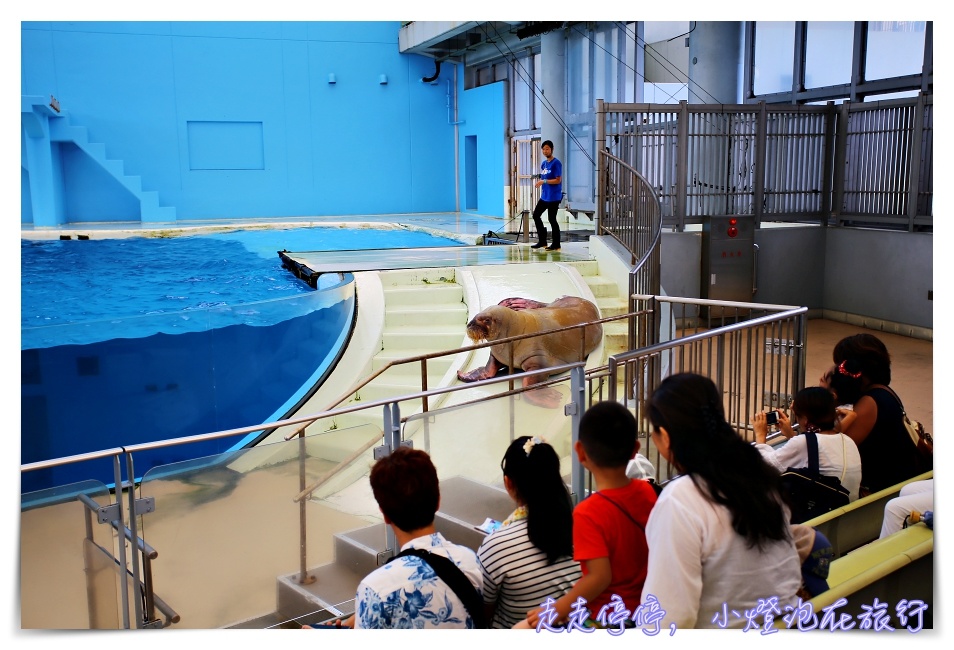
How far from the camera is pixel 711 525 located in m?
2.13

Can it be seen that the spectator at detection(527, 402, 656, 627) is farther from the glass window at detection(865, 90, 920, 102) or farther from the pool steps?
the glass window at detection(865, 90, 920, 102)

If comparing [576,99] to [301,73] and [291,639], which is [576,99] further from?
[291,639]

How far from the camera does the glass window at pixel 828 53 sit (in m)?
11.4

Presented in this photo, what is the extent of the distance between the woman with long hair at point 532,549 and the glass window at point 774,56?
11.1 m

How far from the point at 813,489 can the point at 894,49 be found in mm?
9095

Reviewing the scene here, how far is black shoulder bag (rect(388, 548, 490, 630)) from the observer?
94.3 inches

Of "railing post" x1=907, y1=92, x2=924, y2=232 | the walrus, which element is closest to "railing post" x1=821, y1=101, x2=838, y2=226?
"railing post" x1=907, y1=92, x2=924, y2=232

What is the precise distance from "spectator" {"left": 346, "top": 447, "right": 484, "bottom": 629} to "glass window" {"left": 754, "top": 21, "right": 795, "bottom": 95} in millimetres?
11429

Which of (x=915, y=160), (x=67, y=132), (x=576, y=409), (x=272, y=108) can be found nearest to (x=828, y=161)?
(x=915, y=160)

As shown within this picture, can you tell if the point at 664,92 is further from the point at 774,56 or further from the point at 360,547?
the point at 360,547

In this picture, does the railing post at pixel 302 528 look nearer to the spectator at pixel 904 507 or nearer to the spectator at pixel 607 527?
the spectator at pixel 607 527

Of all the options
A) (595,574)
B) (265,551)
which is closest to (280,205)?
(265,551)

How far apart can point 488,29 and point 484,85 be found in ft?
8.38

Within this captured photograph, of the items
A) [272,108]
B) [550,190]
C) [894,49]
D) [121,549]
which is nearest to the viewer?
[121,549]
